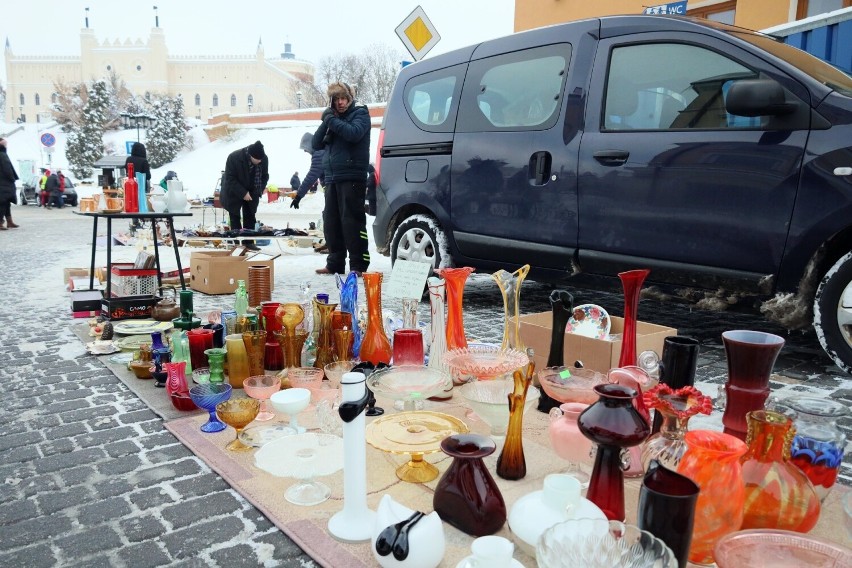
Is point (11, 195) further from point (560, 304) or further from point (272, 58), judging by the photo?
point (272, 58)

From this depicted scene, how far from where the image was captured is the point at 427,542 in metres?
1.42

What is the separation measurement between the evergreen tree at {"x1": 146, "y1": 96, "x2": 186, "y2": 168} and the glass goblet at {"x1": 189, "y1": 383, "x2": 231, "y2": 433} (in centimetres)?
4182

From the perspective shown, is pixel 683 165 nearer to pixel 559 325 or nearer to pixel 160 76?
pixel 559 325

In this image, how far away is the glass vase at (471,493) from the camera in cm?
159

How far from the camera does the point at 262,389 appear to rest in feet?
7.90

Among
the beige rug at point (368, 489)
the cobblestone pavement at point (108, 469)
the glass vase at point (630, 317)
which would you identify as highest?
the glass vase at point (630, 317)

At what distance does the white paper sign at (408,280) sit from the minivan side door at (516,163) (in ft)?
3.71

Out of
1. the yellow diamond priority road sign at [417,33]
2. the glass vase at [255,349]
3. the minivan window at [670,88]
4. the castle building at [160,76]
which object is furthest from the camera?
the castle building at [160,76]

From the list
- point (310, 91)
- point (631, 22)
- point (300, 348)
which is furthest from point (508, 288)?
point (310, 91)

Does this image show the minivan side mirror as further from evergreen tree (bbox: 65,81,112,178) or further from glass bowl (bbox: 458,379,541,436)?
evergreen tree (bbox: 65,81,112,178)

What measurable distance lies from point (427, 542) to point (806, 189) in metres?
2.58

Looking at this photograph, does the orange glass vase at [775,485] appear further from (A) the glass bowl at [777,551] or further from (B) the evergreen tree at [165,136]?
(B) the evergreen tree at [165,136]

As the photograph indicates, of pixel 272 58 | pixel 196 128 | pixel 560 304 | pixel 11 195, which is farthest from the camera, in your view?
pixel 272 58

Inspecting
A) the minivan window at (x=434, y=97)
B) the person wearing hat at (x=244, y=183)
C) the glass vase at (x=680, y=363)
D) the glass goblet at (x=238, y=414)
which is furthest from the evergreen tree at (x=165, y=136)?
the glass vase at (x=680, y=363)
